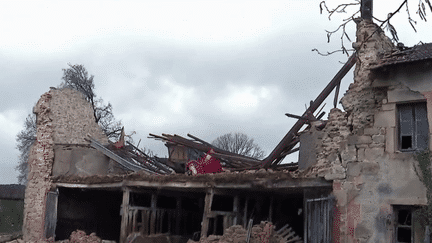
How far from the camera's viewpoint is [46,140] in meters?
16.4

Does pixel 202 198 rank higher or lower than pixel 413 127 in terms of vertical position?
lower

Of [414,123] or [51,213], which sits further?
[51,213]

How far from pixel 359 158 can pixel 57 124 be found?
1062cm

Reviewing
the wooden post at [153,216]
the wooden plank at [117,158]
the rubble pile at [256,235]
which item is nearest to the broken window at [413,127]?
the rubble pile at [256,235]

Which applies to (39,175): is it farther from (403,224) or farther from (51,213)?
(403,224)

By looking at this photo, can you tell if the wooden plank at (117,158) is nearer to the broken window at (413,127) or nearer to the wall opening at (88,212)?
the wall opening at (88,212)

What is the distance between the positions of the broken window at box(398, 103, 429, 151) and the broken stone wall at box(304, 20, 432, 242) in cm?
18

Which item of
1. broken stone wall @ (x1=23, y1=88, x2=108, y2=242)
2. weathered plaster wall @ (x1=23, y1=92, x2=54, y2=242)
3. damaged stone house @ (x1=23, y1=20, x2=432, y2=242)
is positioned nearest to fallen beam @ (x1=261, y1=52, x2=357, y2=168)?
damaged stone house @ (x1=23, y1=20, x2=432, y2=242)

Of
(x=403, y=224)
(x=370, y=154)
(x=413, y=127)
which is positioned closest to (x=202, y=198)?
(x=370, y=154)

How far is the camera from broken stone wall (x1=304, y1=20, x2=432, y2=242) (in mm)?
10344

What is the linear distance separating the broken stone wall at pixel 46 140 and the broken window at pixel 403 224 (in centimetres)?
1100

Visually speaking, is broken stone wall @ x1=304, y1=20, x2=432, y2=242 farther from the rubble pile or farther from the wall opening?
the wall opening

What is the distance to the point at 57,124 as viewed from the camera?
16.7 meters

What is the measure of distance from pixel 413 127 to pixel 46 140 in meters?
11.8
